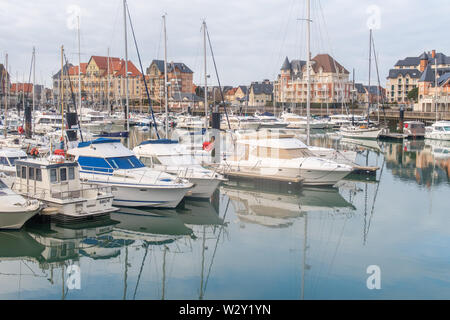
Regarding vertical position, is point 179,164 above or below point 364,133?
below

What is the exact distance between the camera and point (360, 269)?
1408cm

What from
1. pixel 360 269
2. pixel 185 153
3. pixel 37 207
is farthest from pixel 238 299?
pixel 185 153

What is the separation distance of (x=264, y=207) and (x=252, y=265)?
26.3 ft

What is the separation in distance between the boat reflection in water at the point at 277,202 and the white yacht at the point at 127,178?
3133 millimetres

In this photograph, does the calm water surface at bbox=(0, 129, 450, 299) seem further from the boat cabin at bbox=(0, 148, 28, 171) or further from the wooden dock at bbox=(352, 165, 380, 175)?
the boat cabin at bbox=(0, 148, 28, 171)

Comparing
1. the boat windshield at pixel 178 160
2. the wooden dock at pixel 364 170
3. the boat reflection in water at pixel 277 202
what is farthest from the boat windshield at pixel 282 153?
the wooden dock at pixel 364 170

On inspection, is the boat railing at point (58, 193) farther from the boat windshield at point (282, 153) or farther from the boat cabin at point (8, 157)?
the boat windshield at point (282, 153)

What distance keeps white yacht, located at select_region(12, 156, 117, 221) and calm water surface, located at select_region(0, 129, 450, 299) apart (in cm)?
61

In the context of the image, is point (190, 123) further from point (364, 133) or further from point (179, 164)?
point (179, 164)

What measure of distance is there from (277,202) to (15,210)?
38.8ft

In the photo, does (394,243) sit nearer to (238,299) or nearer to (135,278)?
(238,299)

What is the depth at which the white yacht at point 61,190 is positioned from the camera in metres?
18.1

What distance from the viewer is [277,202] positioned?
2317 centimetres

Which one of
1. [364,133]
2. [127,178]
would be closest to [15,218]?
[127,178]
